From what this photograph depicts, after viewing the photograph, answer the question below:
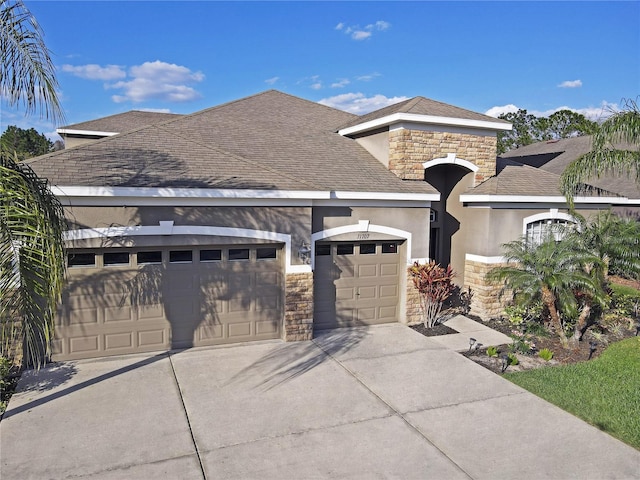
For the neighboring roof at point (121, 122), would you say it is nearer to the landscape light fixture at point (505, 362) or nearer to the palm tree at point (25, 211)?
the palm tree at point (25, 211)

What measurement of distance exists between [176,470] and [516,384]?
19.8 ft

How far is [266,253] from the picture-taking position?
35.4 feet

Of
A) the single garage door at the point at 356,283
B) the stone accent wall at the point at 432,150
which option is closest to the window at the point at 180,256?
the single garage door at the point at 356,283

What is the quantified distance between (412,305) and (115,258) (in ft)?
23.4

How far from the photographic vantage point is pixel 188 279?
10102 mm

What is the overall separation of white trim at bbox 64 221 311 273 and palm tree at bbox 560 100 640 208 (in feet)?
25.1

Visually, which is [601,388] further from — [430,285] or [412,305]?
[412,305]

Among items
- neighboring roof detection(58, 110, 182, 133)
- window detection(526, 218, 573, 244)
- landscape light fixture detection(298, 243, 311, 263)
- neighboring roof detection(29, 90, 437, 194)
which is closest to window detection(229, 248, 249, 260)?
landscape light fixture detection(298, 243, 311, 263)

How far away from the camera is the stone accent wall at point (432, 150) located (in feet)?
42.6

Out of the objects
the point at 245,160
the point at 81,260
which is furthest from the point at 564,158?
the point at 81,260

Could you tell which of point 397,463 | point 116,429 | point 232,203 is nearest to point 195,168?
point 232,203

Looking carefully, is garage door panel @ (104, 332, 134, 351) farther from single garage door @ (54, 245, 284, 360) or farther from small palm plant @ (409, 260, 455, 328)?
small palm plant @ (409, 260, 455, 328)

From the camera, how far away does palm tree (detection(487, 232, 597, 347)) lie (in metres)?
10.8

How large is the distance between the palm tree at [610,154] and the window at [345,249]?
20.0ft
